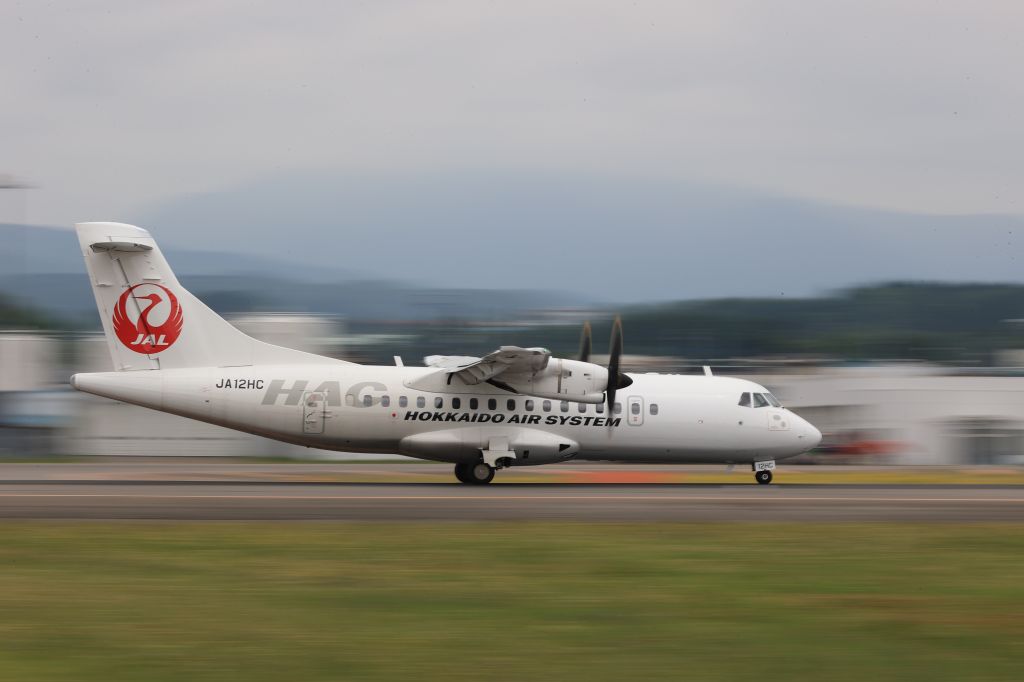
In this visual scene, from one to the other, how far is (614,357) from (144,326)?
10494 mm

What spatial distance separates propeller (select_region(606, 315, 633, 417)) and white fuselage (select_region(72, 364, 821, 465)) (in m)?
0.94

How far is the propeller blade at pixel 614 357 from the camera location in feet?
74.5

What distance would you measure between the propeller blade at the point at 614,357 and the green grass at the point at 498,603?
24.7 feet

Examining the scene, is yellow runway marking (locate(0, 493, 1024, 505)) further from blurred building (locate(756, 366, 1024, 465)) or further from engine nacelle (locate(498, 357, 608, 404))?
blurred building (locate(756, 366, 1024, 465))

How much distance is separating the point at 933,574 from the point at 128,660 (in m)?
9.12

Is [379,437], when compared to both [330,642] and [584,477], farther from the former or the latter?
[330,642]

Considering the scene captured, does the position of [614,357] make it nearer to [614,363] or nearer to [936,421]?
[614,363]

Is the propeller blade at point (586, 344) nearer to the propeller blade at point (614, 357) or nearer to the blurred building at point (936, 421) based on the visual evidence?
the propeller blade at point (614, 357)

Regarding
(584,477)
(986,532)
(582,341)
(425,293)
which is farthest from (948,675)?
(425,293)

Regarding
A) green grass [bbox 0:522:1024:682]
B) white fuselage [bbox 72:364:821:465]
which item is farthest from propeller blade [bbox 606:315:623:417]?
green grass [bbox 0:522:1024:682]

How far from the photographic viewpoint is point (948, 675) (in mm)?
8141

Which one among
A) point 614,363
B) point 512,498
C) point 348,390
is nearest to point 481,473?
point 348,390

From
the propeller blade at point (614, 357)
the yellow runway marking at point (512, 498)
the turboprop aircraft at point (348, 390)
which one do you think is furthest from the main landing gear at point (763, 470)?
the yellow runway marking at point (512, 498)

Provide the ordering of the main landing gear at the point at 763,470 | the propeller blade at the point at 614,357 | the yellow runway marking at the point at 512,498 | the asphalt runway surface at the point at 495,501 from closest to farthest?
1. the asphalt runway surface at the point at 495,501
2. the yellow runway marking at the point at 512,498
3. the propeller blade at the point at 614,357
4. the main landing gear at the point at 763,470
